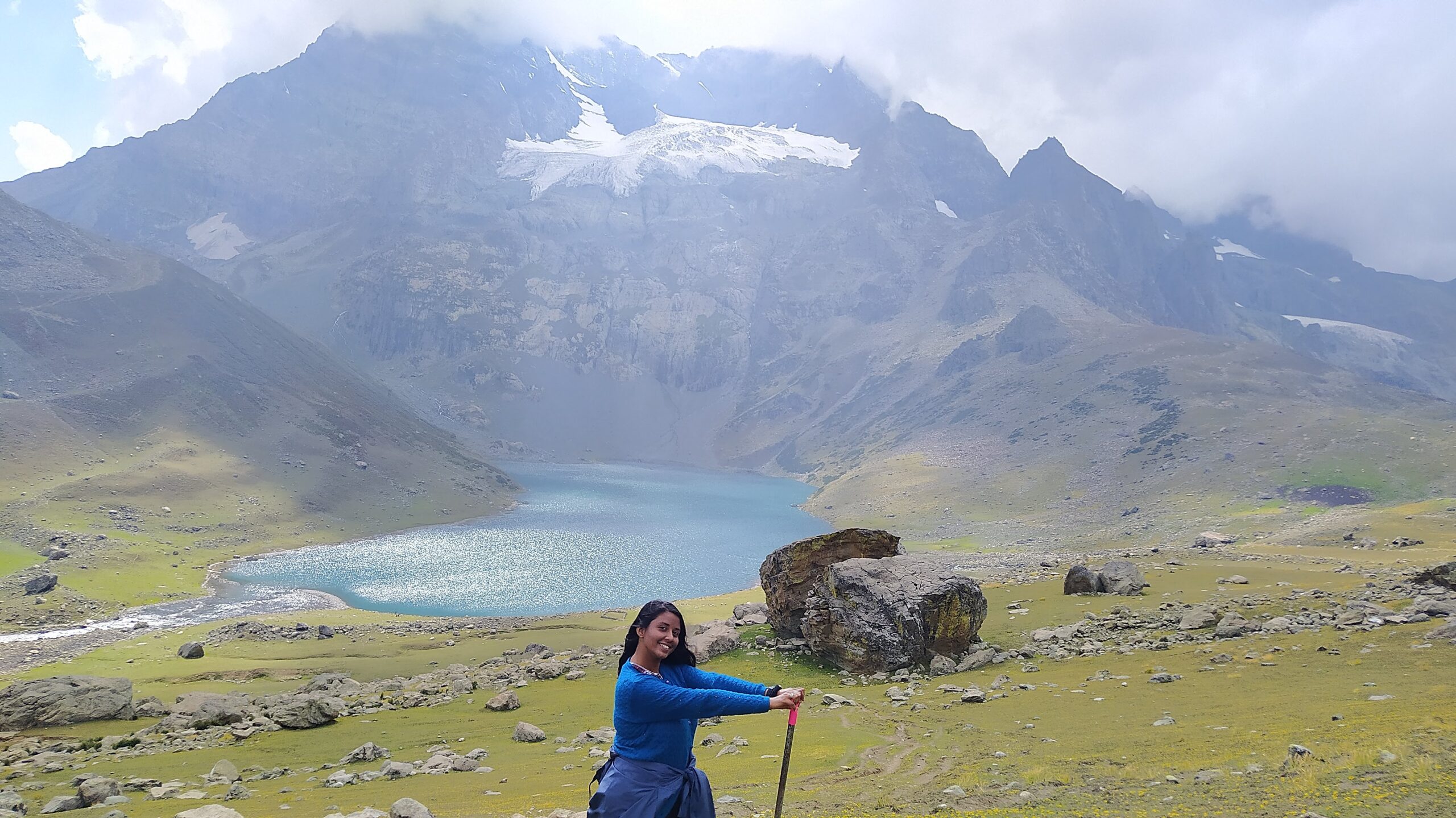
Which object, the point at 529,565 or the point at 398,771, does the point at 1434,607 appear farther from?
the point at 529,565

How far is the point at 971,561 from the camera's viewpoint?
111 meters

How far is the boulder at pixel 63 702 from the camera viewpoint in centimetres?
3556

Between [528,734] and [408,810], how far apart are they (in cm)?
1323

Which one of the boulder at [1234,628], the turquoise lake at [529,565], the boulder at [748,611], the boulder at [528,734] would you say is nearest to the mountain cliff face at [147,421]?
the turquoise lake at [529,565]

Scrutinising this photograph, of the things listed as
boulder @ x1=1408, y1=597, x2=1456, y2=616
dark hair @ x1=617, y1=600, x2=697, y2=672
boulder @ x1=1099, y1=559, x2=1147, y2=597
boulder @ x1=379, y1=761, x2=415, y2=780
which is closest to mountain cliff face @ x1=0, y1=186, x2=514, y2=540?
boulder @ x1=379, y1=761, x2=415, y2=780

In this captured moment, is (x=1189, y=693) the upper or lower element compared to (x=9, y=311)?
lower

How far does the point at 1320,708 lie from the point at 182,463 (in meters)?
175

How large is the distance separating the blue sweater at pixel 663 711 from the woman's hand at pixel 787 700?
94 millimetres

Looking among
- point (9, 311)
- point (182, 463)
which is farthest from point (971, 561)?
point (9, 311)

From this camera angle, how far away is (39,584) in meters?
83.2

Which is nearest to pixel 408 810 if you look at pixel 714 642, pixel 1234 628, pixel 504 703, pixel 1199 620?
pixel 504 703

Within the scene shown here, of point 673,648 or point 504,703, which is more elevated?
point 673,648

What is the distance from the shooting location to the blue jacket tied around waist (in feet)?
26.5

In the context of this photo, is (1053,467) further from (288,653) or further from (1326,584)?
(288,653)
